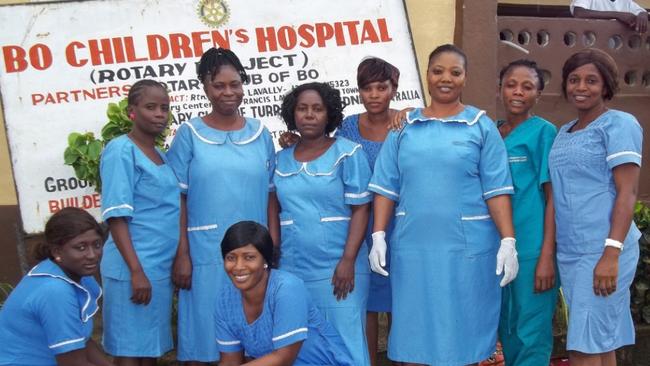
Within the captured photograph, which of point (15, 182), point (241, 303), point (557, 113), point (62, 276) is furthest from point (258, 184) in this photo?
point (557, 113)

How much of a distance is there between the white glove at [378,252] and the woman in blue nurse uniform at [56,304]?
1137 millimetres

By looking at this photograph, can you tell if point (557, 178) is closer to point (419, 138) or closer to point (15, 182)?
point (419, 138)

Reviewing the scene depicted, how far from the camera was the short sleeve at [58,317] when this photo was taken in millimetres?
2912

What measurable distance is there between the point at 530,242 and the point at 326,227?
0.91 metres

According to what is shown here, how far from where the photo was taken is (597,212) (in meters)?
3.18

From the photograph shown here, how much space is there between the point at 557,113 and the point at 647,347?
1691 mm

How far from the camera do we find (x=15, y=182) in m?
4.62

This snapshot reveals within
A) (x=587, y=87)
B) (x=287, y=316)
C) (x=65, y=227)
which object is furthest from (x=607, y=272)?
(x=65, y=227)

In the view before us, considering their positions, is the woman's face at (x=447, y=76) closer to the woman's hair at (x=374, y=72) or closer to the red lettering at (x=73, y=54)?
the woman's hair at (x=374, y=72)

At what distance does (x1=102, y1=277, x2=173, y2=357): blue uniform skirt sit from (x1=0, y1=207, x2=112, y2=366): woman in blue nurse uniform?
0.28 metres

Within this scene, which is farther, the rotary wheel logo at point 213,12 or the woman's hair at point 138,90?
the rotary wheel logo at point 213,12

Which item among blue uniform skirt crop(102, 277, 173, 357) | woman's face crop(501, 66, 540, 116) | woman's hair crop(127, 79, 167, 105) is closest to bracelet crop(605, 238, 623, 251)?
woman's face crop(501, 66, 540, 116)

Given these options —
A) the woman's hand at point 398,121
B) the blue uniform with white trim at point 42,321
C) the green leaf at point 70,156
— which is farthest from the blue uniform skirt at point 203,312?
the green leaf at point 70,156

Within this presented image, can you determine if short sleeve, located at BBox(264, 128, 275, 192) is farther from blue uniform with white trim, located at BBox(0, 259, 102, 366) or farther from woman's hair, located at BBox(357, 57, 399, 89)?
blue uniform with white trim, located at BBox(0, 259, 102, 366)
